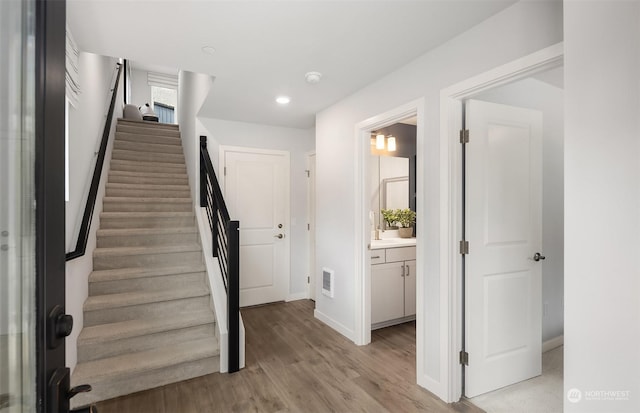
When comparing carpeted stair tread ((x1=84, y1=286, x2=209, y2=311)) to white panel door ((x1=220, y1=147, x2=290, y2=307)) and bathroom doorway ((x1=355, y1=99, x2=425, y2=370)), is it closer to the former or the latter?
white panel door ((x1=220, y1=147, x2=290, y2=307))

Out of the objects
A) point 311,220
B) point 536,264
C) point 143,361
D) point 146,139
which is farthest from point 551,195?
point 146,139

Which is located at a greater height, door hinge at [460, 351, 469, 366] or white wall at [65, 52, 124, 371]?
white wall at [65, 52, 124, 371]

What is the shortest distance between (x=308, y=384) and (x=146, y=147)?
14.3ft

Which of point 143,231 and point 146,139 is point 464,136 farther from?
point 146,139

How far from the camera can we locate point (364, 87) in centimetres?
292

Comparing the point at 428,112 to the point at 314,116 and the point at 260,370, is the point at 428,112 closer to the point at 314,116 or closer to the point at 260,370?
the point at 314,116

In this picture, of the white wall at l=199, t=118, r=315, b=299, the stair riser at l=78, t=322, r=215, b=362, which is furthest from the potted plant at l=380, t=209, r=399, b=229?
the stair riser at l=78, t=322, r=215, b=362

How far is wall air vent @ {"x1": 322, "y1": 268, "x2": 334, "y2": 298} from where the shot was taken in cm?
345

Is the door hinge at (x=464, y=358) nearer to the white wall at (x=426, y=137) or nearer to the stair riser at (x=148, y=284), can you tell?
the white wall at (x=426, y=137)

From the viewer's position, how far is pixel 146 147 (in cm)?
498

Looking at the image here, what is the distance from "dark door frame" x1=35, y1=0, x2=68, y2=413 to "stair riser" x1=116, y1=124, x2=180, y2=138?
5135 millimetres

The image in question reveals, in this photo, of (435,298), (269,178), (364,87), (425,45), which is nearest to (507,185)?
(435,298)

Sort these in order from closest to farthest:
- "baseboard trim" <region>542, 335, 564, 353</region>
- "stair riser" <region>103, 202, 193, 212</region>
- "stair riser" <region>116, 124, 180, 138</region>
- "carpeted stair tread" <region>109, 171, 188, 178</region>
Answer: "baseboard trim" <region>542, 335, 564, 353</region>, "stair riser" <region>103, 202, 193, 212</region>, "carpeted stair tread" <region>109, 171, 188, 178</region>, "stair riser" <region>116, 124, 180, 138</region>

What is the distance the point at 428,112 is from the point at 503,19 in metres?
0.67
